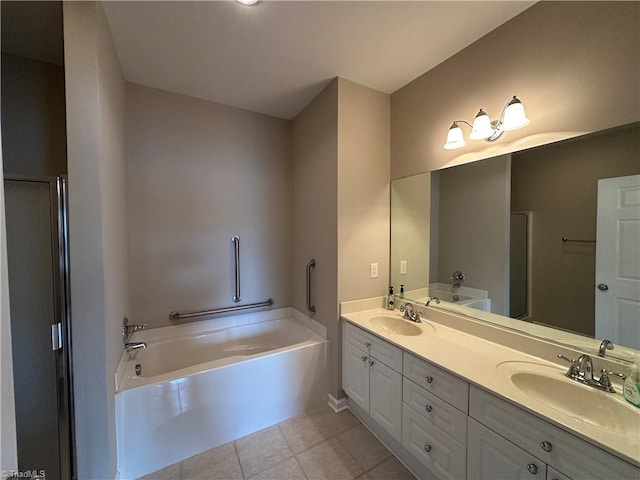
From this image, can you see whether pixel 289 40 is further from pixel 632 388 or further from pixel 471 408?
pixel 632 388

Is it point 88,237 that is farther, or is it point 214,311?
point 214,311

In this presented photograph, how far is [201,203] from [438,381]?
2.34 meters

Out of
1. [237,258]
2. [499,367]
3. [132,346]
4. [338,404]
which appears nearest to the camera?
[499,367]

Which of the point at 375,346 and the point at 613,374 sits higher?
the point at 613,374

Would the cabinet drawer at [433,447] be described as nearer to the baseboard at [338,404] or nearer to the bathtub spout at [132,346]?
the baseboard at [338,404]

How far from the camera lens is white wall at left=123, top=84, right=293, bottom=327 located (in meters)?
2.22

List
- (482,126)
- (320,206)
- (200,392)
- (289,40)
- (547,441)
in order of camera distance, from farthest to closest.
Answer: (320,206) → (200,392) → (289,40) → (482,126) → (547,441)

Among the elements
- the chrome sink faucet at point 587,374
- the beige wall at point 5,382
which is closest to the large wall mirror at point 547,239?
the chrome sink faucet at point 587,374

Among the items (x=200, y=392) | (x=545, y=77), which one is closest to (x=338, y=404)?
(x=200, y=392)

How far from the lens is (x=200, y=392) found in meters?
1.76

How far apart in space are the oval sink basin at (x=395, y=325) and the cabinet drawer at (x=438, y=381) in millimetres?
422

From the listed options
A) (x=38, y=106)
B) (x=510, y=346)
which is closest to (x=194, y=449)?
(x=510, y=346)

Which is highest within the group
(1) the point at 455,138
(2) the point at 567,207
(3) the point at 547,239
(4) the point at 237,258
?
(1) the point at 455,138

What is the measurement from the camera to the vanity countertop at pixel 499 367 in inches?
33.4
